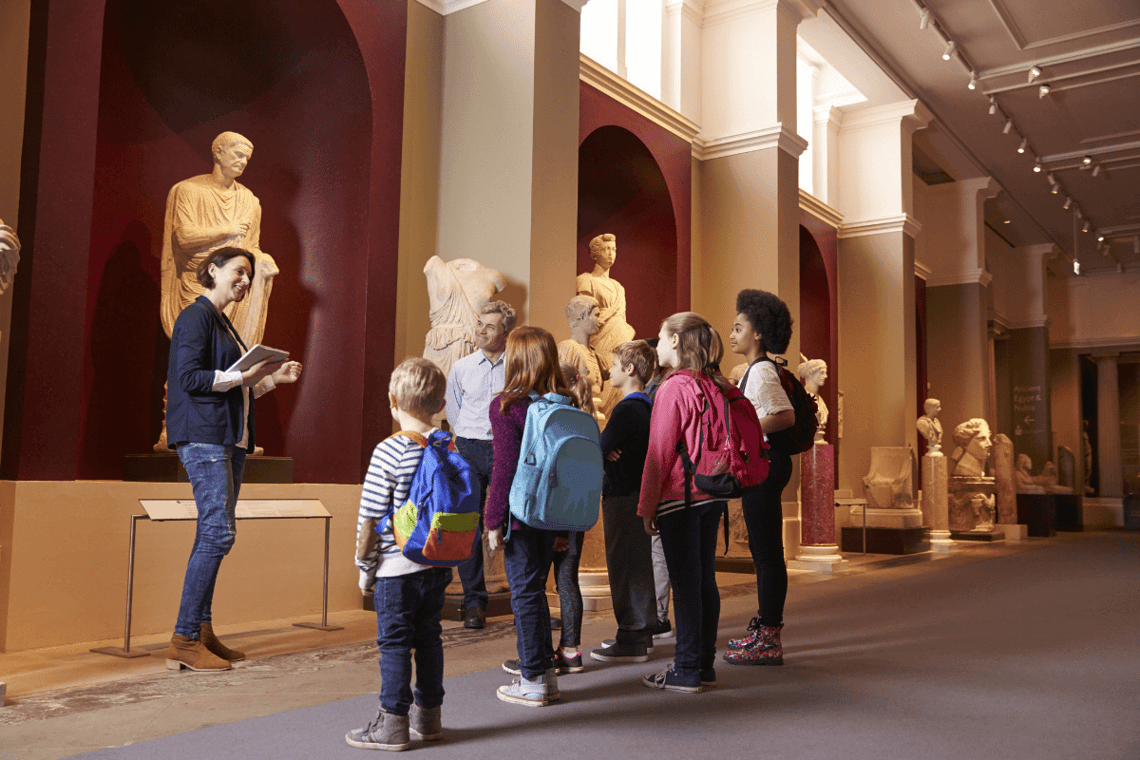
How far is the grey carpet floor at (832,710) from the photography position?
101 inches

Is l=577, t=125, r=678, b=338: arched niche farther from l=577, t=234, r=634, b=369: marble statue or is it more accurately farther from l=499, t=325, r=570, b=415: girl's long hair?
l=499, t=325, r=570, b=415: girl's long hair

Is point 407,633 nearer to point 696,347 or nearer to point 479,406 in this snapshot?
point 696,347

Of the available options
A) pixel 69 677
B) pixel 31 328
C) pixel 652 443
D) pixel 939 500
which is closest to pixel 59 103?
pixel 31 328

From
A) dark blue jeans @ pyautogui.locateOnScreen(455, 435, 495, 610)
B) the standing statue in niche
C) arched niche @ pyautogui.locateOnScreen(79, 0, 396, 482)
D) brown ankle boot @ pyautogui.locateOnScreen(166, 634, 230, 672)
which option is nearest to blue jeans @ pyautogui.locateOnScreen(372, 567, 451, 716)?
brown ankle boot @ pyautogui.locateOnScreen(166, 634, 230, 672)

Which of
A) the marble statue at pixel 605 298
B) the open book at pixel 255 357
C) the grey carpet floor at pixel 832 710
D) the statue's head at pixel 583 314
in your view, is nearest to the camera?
the grey carpet floor at pixel 832 710

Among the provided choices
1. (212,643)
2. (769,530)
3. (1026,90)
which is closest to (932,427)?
(1026,90)

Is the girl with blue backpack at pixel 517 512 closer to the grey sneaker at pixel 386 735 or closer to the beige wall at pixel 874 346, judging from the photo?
the grey sneaker at pixel 386 735

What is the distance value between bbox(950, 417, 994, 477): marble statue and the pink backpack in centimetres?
1149

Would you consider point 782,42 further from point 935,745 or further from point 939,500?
point 935,745

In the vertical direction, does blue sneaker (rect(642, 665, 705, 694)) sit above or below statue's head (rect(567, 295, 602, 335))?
below

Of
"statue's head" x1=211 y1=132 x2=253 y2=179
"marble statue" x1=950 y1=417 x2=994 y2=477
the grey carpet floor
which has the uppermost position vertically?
"statue's head" x1=211 y1=132 x2=253 y2=179

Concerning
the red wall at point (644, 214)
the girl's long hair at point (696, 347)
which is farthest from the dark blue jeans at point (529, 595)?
the red wall at point (644, 214)

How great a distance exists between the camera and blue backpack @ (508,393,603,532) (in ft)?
9.81

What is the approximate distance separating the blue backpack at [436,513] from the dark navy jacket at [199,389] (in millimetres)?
1322
